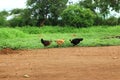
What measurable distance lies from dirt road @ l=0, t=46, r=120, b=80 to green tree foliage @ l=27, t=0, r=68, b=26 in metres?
23.8

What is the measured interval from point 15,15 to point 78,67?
3031 cm

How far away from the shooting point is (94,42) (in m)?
18.6

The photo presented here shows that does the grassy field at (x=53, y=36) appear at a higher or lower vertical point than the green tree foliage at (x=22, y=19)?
lower

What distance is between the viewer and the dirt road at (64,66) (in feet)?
31.0

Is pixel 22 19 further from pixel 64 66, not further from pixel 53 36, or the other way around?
pixel 64 66

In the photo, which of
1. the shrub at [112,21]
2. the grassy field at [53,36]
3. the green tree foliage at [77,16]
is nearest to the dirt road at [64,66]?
the grassy field at [53,36]

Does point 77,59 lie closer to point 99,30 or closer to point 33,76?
point 33,76

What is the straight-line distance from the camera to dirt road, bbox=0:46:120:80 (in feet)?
31.0

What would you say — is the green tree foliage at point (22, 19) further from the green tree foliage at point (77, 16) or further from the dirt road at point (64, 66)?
the dirt road at point (64, 66)

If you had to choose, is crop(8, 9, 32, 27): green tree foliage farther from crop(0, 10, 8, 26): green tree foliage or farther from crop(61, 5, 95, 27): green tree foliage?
crop(61, 5, 95, 27): green tree foliage

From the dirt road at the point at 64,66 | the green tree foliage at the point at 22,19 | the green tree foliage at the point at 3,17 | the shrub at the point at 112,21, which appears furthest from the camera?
the green tree foliage at the point at 22,19

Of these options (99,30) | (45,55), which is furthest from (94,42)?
(99,30)

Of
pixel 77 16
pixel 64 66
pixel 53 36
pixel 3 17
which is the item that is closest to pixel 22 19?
pixel 3 17

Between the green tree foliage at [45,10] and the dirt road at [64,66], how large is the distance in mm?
23832
